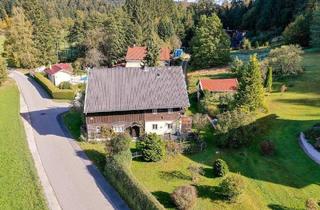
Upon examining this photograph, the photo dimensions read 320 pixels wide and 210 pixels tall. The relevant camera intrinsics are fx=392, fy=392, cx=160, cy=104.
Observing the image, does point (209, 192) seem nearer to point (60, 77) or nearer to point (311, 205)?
point (311, 205)

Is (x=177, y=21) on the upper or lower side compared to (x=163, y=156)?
upper

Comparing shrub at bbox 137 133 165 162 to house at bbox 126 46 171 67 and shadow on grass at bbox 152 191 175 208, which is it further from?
house at bbox 126 46 171 67

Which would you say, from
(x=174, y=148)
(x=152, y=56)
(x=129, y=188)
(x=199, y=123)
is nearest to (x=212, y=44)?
(x=152, y=56)

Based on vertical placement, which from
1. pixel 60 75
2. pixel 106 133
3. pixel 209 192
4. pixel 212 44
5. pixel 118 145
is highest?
pixel 212 44

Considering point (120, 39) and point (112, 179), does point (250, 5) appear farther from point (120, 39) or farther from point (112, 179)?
point (112, 179)

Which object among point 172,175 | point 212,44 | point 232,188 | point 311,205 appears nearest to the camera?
point 311,205

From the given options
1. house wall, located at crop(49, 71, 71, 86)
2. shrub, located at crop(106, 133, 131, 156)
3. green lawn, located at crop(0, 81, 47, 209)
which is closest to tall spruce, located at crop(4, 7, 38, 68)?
house wall, located at crop(49, 71, 71, 86)

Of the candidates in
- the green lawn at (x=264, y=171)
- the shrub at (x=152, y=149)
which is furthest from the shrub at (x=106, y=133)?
the green lawn at (x=264, y=171)

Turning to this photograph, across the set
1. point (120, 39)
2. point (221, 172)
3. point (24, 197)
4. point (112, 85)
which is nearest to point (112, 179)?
point (24, 197)
